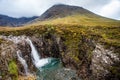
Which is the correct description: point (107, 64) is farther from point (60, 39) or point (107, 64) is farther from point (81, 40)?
point (60, 39)

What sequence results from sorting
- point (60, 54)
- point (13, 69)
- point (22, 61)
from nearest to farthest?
Answer: point (13, 69), point (22, 61), point (60, 54)

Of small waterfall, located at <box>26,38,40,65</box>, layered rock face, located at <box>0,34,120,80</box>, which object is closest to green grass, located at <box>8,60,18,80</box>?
layered rock face, located at <box>0,34,120,80</box>

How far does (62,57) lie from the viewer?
102 metres

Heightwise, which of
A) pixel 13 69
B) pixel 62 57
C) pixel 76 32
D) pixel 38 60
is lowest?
pixel 38 60

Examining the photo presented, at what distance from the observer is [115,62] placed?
3211 inches

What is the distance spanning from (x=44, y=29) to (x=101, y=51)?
3811 centimetres

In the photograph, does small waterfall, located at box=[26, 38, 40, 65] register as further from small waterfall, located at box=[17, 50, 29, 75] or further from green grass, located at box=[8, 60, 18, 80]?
green grass, located at box=[8, 60, 18, 80]

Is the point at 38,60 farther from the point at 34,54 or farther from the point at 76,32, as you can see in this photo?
the point at 76,32

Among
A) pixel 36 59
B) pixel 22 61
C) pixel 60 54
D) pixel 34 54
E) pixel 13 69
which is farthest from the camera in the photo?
pixel 34 54

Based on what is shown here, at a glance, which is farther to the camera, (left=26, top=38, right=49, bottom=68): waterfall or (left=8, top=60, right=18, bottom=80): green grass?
(left=26, top=38, right=49, bottom=68): waterfall

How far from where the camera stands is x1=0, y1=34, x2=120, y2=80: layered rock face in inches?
3184

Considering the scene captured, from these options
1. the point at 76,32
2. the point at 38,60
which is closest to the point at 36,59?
the point at 38,60

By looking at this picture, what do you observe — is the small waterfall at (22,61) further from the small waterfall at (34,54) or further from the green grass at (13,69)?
the small waterfall at (34,54)

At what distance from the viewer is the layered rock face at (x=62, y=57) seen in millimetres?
80875
